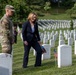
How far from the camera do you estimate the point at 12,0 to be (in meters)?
35.2

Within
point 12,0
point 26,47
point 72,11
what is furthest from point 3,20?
point 72,11

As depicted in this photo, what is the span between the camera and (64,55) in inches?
377

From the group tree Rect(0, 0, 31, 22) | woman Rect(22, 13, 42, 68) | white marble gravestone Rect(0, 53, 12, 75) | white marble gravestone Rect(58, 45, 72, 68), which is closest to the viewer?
white marble gravestone Rect(0, 53, 12, 75)

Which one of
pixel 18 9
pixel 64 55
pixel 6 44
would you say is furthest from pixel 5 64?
pixel 18 9

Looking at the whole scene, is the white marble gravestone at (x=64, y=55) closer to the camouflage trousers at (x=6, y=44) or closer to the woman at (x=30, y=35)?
the woman at (x=30, y=35)

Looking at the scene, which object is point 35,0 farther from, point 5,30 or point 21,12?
point 5,30

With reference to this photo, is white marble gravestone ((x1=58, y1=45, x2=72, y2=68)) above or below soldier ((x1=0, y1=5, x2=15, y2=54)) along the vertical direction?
below

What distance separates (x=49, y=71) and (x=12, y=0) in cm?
2689

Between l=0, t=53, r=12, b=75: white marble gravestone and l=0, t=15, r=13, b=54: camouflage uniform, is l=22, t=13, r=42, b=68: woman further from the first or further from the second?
l=0, t=53, r=12, b=75: white marble gravestone

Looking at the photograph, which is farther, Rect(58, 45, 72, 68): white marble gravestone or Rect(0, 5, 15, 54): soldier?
Rect(58, 45, 72, 68): white marble gravestone

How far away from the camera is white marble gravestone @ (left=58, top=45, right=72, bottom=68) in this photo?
9438mm

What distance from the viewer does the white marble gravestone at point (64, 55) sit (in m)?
9.44

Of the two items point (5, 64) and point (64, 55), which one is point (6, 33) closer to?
point (5, 64)

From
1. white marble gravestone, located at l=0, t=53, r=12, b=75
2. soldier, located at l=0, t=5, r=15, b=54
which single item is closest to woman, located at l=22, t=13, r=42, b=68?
soldier, located at l=0, t=5, r=15, b=54
